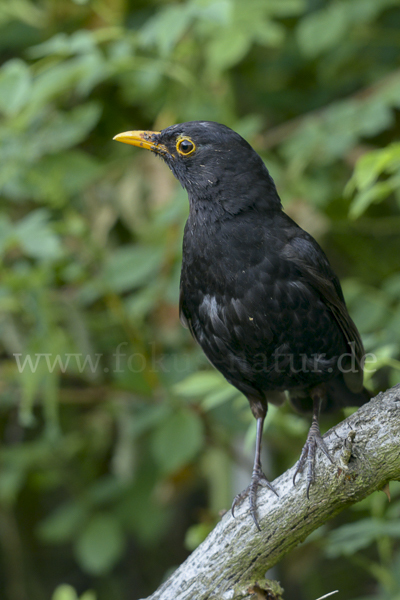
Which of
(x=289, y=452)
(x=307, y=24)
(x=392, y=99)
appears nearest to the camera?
(x=392, y=99)

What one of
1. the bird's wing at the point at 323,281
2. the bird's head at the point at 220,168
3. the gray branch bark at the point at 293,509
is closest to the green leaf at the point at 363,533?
the bird's wing at the point at 323,281

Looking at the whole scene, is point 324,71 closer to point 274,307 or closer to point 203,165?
point 203,165

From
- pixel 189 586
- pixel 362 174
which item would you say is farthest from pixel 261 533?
pixel 362 174

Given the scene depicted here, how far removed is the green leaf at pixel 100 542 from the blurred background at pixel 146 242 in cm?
1

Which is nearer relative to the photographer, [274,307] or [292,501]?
[292,501]

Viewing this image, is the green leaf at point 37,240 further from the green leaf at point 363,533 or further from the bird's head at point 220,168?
the green leaf at point 363,533

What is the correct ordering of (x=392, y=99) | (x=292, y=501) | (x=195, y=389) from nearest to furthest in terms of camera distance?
(x=292, y=501) → (x=195, y=389) → (x=392, y=99)

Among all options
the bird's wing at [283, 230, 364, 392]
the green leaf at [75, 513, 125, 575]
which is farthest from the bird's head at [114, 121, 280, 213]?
the green leaf at [75, 513, 125, 575]

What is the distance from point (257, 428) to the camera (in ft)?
9.84

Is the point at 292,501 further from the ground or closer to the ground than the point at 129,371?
closer to the ground

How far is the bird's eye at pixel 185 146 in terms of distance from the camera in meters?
3.01

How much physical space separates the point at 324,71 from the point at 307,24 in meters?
0.85

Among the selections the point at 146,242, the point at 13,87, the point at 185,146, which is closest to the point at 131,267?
the point at 146,242

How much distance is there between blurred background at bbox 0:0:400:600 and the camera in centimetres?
336
